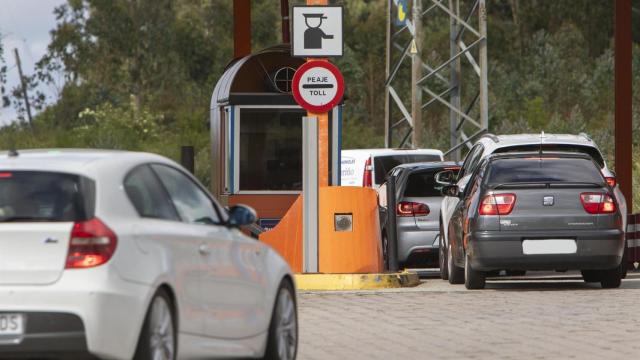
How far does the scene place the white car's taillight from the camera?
29.7ft

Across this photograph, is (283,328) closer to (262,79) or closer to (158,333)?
(158,333)

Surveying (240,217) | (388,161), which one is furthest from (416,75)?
(240,217)

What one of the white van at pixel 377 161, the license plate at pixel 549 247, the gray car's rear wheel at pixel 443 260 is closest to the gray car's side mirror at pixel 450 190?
the gray car's rear wheel at pixel 443 260

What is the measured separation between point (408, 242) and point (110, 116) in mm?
47375

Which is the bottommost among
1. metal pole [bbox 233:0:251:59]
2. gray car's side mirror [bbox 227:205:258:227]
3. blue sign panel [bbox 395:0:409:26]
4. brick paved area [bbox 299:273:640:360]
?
brick paved area [bbox 299:273:640:360]

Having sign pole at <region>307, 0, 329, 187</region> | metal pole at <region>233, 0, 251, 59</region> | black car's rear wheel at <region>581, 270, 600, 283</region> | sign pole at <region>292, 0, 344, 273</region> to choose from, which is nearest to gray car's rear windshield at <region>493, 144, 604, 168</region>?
black car's rear wheel at <region>581, 270, 600, 283</region>

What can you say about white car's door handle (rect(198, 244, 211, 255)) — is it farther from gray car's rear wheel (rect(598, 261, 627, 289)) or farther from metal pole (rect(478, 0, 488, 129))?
metal pole (rect(478, 0, 488, 129))

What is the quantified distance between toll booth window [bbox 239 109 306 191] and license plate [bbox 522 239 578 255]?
686 centimetres

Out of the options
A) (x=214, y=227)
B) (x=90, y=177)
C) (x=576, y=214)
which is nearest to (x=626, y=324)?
(x=576, y=214)

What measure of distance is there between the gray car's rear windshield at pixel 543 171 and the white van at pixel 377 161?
929 cm

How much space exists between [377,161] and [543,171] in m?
10.0

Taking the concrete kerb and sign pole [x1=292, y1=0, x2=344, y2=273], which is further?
the concrete kerb

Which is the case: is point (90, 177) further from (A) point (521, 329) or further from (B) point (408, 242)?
(B) point (408, 242)

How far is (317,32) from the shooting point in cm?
1972
